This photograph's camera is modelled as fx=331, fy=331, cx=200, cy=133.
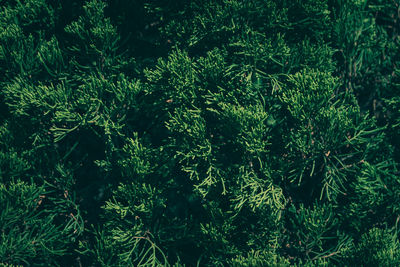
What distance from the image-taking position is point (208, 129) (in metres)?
2.82

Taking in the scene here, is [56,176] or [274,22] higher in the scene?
[274,22]

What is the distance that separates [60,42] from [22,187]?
4.38 ft

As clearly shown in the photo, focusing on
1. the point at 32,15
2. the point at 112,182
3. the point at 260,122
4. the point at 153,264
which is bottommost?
the point at 153,264

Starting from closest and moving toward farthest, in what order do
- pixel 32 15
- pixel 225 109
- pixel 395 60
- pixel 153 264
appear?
1. pixel 225 109
2. pixel 153 264
3. pixel 32 15
4. pixel 395 60

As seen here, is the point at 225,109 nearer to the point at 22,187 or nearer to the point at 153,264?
the point at 153,264

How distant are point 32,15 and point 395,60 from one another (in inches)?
130

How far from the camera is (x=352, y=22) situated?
2.95m

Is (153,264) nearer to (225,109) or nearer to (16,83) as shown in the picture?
(225,109)

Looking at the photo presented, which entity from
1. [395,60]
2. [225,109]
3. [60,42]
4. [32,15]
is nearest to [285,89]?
[225,109]

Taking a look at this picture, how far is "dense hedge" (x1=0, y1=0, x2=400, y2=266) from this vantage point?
262 cm

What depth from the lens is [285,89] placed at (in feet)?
8.75

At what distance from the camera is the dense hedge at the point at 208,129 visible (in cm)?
262

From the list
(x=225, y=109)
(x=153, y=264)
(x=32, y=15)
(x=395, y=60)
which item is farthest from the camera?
(x=395, y=60)

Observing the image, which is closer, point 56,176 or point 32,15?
point 32,15
